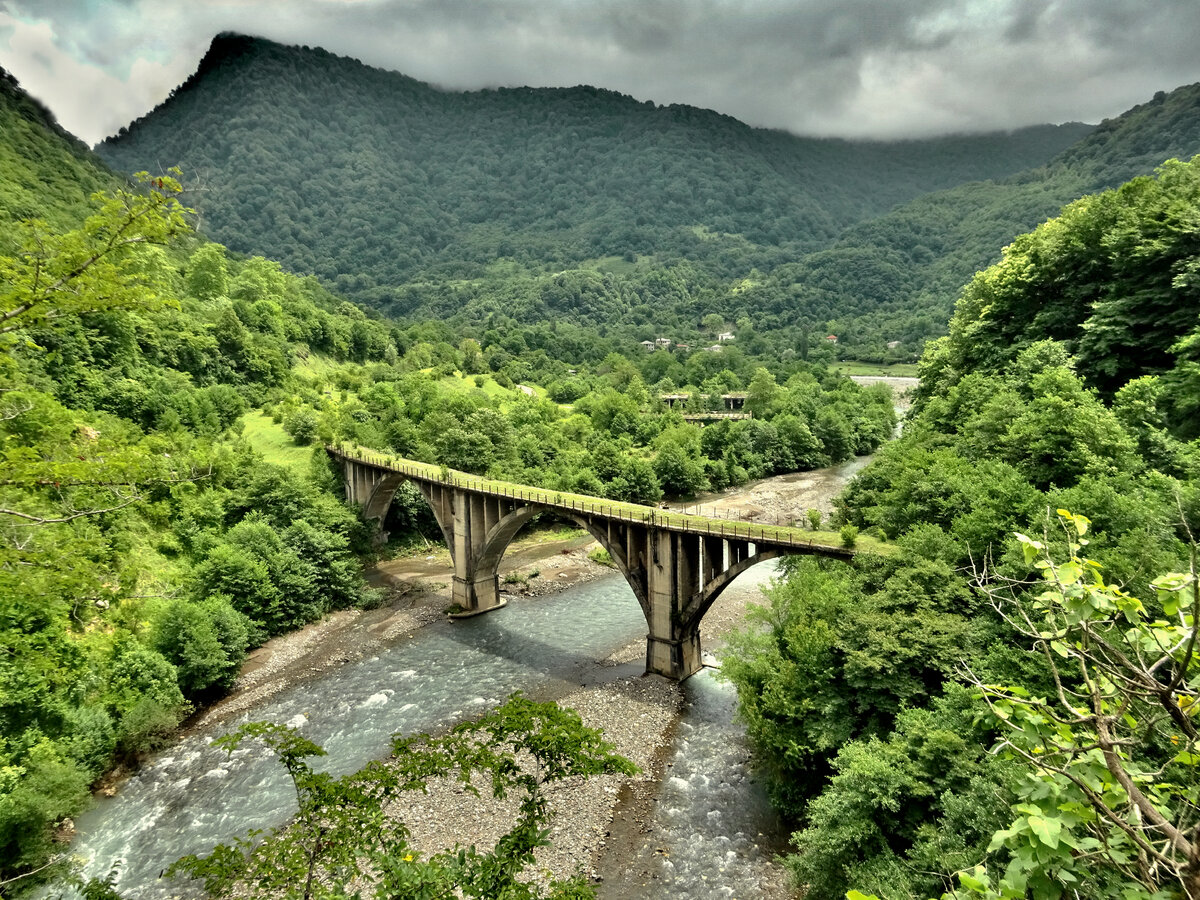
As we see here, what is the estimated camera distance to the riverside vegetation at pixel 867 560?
4.76 meters

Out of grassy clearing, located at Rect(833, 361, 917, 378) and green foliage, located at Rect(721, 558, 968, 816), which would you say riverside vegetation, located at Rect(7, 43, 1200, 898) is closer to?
green foliage, located at Rect(721, 558, 968, 816)

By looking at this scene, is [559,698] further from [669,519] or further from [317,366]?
[317,366]

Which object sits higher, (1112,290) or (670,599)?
(1112,290)

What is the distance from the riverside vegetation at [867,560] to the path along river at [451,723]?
2036mm

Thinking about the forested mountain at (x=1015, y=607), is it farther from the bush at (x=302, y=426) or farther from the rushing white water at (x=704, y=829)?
the bush at (x=302, y=426)

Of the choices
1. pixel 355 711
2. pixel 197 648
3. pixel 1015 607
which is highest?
pixel 1015 607

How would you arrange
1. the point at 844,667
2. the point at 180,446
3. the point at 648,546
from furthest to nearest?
1. the point at 180,446
2. the point at 648,546
3. the point at 844,667

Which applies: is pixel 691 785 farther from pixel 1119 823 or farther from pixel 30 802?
pixel 1119 823

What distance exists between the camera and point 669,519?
Result: 32594 millimetres

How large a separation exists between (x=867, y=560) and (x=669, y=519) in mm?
10622

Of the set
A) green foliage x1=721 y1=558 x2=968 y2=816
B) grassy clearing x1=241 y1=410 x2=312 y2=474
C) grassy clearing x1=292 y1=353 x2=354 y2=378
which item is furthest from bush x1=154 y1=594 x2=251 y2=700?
grassy clearing x1=292 y1=353 x2=354 y2=378

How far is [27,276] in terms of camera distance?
8.59 meters

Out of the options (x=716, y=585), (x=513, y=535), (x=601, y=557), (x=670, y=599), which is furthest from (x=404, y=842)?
(x=601, y=557)

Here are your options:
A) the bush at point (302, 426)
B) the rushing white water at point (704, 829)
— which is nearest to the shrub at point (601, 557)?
the rushing white water at point (704, 829)
